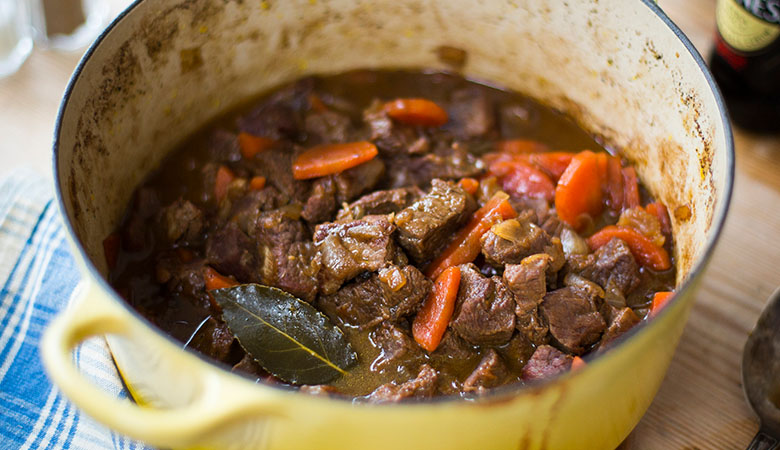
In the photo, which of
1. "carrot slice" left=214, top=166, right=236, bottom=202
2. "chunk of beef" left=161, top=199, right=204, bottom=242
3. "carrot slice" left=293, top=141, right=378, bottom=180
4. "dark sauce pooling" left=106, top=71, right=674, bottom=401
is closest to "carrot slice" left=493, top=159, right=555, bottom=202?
"dark sauce pooling" left=106, top=71, right=674, bottom=401

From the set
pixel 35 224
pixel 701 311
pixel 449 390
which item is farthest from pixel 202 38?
pixel 701 311

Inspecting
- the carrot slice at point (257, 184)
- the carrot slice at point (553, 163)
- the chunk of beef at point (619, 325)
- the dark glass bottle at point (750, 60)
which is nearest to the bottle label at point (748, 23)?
the dark glass bottle at point (750, 60)

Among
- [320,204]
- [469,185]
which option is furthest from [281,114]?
[469,185]

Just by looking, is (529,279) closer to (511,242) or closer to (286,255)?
(511,242)

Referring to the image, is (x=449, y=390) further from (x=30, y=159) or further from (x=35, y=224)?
(x=30, y=159)

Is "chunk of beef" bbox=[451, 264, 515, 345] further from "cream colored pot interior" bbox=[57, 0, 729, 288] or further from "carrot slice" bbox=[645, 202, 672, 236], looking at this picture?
"carrot slice" bbox=[645, 202, 672, 236]
